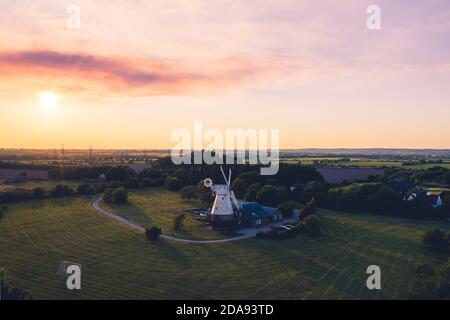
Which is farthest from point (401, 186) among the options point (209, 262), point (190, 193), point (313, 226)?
point (209, 262)

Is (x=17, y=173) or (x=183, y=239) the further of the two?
(x=17, y=173)

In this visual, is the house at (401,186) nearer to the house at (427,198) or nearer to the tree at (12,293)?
the house at (427,198)

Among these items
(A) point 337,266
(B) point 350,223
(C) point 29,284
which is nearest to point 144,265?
(C) point 29,284

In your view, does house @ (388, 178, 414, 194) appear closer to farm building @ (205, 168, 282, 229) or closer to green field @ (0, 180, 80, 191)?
farm building @ (205, 168, 282, 229)

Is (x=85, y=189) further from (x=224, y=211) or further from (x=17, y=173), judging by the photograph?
(x=17, y=173)

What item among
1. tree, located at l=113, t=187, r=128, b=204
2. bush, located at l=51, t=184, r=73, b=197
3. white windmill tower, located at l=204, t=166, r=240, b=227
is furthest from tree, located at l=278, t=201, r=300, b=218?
bush, located at l=51, t=184, r=73, b=197
